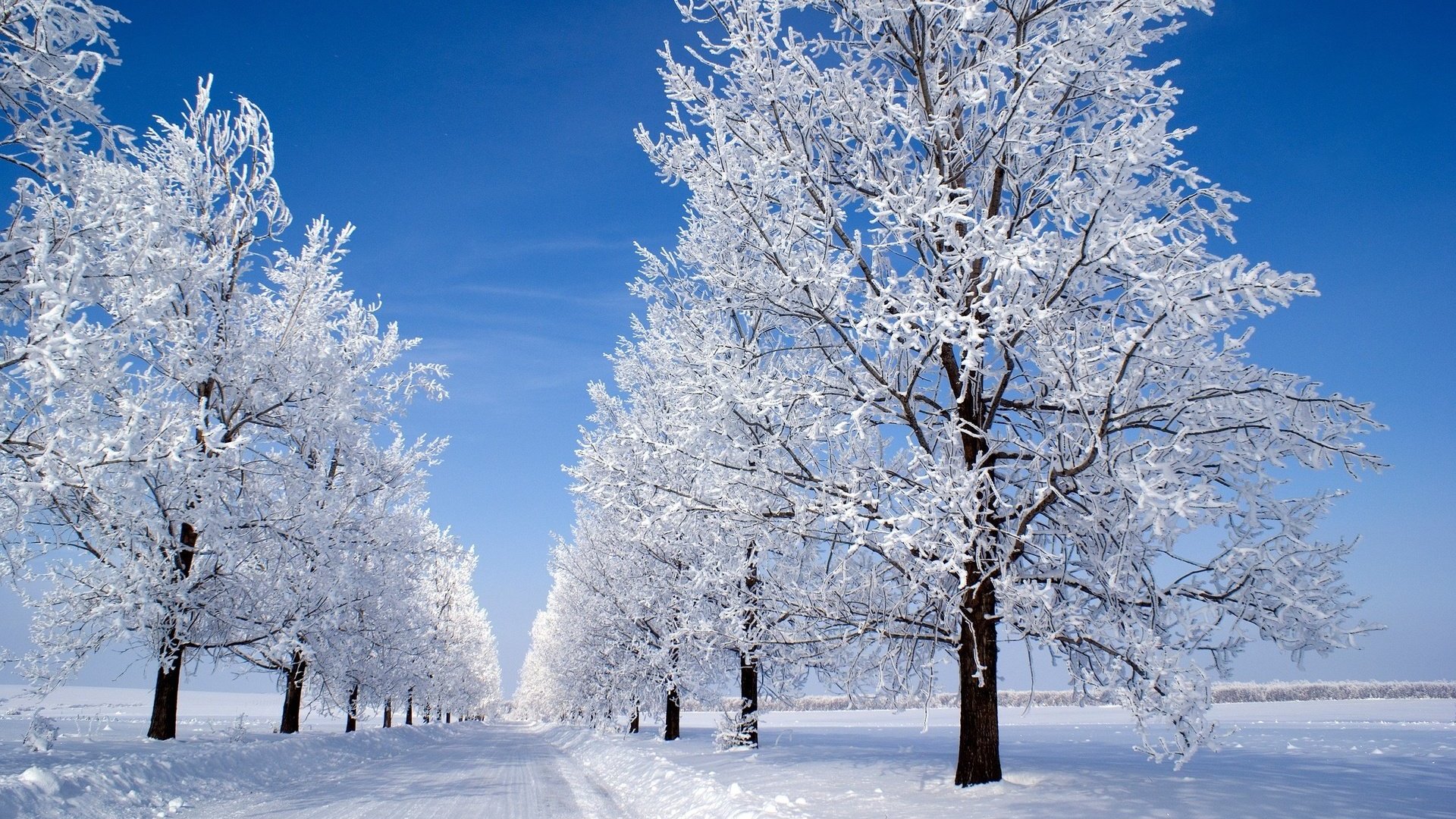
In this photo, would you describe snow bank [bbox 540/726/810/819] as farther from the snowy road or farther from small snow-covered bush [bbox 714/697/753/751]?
small snow-covered bush [bbox 714/697/753/751]

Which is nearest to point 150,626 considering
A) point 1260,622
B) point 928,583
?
point 928,583

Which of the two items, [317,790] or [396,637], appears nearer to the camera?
[317,790]

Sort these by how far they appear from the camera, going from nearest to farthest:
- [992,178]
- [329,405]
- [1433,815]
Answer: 1. [1433,815]
2. [992,178]
3. [329,405]

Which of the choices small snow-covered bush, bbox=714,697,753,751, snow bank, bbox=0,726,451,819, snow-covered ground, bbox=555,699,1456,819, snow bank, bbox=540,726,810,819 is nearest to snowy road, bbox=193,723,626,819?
snow bank, bbox=540,726,810,819

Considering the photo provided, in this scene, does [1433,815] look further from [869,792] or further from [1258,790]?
[869,792]

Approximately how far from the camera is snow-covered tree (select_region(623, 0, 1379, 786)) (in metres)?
5.18

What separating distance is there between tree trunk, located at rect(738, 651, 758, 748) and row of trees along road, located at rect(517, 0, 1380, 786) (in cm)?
517

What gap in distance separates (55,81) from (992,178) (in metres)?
8.04

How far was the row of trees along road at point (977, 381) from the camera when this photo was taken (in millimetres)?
5219

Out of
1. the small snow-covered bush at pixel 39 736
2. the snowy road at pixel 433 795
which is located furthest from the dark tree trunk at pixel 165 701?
the snowy road at pixel 433 795

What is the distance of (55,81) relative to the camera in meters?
5.87

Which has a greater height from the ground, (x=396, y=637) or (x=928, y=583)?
(x=928, y=583)

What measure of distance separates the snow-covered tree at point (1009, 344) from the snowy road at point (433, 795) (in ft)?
16.0

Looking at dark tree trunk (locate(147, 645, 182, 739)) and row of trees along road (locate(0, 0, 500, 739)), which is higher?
row of trees along road (locate(0, 0, 500, 739))
